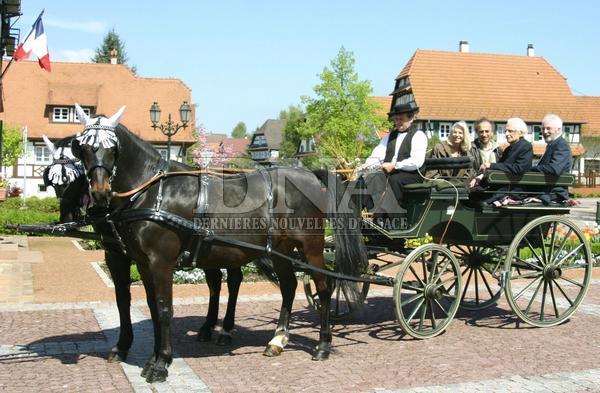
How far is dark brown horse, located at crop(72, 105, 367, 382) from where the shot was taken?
18.8 ft

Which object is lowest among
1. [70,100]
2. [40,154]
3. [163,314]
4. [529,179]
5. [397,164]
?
[163,314]

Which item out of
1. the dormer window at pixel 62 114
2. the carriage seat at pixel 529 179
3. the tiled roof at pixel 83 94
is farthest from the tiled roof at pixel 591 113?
the carriage seat at pixel 529 179

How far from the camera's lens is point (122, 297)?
661cm

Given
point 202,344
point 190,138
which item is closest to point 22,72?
point 190,138

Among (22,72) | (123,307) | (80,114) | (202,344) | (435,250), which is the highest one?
(22,72)

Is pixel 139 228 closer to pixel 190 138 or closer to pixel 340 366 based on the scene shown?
pixel 340 366

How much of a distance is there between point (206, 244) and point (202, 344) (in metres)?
1.64

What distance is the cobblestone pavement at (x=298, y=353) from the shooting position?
5.68 meters

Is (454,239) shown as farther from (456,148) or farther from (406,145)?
(406,145)

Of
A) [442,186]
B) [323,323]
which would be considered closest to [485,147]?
[442,186]

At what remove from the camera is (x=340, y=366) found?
20.7 ft

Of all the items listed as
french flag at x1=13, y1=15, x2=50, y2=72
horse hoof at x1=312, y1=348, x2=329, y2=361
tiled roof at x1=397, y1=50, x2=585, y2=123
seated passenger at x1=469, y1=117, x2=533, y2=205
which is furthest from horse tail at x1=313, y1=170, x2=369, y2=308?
tiled roof at x1=397, y1=50, x2=585, y2=123

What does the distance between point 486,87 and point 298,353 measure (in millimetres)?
51309

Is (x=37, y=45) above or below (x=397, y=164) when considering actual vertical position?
above
